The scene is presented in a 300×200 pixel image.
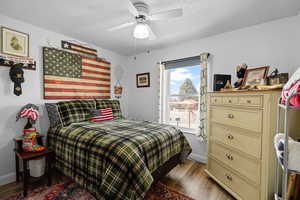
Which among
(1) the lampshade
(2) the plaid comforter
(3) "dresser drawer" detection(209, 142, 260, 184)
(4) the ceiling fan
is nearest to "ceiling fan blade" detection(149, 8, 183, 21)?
(4) the ceiling fan

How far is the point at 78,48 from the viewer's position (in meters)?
2.66

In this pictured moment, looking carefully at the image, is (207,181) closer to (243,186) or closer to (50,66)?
(243,186)

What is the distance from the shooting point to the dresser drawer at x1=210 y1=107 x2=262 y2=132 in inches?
55.7

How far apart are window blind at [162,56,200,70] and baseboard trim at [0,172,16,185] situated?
10.3 ft

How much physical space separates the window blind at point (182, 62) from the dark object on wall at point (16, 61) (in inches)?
93.7

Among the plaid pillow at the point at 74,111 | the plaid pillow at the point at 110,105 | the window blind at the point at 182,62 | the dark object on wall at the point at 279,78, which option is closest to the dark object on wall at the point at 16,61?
the plaid pillow at the point at 74,111

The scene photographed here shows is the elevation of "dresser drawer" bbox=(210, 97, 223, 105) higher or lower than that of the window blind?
lower

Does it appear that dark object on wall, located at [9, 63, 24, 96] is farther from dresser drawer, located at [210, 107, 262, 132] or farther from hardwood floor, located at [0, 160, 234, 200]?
dresser drawer, located at [210, 107, 262, 132]

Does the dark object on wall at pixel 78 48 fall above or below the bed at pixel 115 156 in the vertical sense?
above

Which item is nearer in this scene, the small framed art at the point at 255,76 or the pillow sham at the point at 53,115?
the small framed art at the point at 255,76

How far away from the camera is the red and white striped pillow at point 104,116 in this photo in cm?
240

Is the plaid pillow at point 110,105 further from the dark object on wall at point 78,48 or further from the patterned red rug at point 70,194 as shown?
the patterned red rug at point 70,194

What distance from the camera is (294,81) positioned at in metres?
0.93

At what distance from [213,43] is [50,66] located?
289 cm
